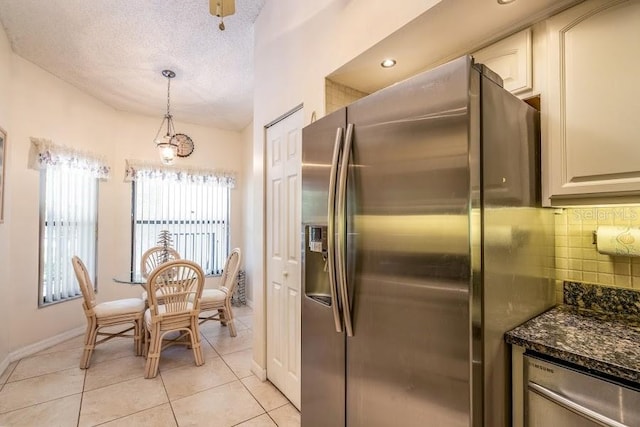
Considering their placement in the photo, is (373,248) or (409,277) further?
(373,248)

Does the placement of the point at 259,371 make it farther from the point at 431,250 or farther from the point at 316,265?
the point at 431,250

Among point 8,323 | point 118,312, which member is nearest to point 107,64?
point 118,312

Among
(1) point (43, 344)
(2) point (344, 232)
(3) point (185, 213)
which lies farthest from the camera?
(3) point (185, 213)

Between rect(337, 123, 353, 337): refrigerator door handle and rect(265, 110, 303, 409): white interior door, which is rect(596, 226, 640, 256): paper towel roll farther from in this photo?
rect(265, 110, 303, 409): white interior door

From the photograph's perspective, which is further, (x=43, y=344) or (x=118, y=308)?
(x=43, y=344)

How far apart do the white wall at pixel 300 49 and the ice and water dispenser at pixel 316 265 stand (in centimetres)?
83

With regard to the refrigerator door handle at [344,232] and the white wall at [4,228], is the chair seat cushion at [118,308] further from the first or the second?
the refrigerator door handle at [344,232]

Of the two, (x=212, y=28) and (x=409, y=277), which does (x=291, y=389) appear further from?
(x=212, y=28)

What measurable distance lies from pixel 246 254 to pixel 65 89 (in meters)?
3.14

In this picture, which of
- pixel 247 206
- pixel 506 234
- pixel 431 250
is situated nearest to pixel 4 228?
pixel 247 206

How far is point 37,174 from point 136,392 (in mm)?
2580

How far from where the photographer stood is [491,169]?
0.94 metres

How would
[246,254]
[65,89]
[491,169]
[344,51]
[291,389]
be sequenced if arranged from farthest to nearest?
[246,254] → [65,89] → [291,389] → [344,51] → [491,169]

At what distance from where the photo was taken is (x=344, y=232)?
118 centimetres
